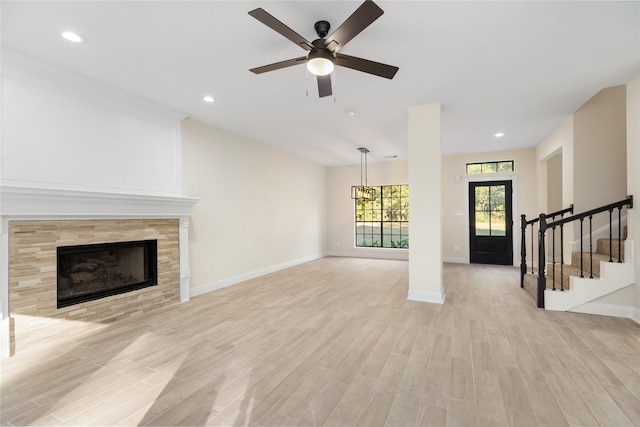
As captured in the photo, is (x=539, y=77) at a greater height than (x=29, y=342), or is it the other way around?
(x=539, y=77)

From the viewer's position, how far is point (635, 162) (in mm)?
3330

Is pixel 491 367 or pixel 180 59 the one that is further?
pixel 180 59

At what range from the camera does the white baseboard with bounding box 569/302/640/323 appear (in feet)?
11.2

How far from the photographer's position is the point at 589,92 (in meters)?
3.70

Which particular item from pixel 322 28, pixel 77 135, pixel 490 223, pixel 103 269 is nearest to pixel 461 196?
pixel 490 223

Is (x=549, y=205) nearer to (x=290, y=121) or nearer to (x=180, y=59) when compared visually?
(x=290, y=121)

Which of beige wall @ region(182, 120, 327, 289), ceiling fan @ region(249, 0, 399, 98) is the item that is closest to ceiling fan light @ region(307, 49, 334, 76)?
ceiling fan @ region(249, 0, 399, 98)

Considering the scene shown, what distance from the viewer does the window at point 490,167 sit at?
694 centimetres

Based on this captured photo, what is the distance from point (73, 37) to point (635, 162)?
5.91 m

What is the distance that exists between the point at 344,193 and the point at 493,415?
7371 mm

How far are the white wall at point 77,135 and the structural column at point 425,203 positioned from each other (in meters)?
3.55

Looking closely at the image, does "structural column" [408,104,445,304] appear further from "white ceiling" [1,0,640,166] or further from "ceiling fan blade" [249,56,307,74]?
"ceiling fan blade" [249,56,307,74]

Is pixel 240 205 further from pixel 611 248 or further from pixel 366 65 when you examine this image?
pixel 611 248

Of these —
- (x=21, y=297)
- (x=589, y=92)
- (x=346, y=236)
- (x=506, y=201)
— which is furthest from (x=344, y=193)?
(x=21, y=297)
